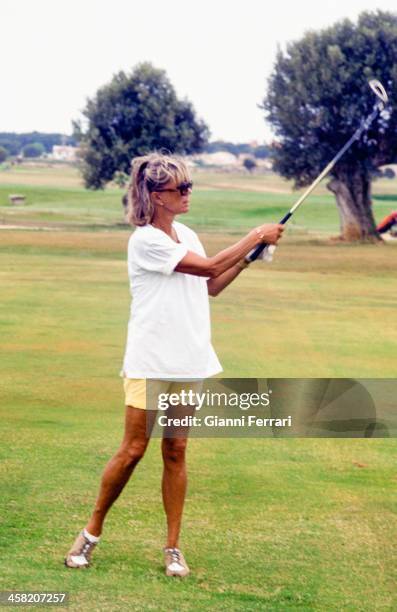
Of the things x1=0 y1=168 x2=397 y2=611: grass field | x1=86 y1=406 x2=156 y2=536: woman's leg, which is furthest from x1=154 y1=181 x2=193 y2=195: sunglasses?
x1=0 y1=168 x2=397 y2=611: grass field

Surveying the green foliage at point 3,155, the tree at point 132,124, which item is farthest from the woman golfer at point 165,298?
the green foliage at point 3,155

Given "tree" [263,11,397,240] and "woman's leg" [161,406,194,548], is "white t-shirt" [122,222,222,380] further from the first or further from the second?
"tree" [263,11,397,240]

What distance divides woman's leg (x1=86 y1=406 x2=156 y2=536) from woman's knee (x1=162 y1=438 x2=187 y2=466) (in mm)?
108

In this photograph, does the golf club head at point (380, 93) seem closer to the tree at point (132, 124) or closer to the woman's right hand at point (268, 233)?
the woman's right hand at point (268, 233)

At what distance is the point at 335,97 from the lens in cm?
6356

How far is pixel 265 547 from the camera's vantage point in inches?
307

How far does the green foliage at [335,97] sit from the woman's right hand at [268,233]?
55589mm

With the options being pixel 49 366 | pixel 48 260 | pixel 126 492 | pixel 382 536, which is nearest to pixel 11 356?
pixel 49 366

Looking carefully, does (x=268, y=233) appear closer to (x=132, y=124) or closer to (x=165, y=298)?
(x=165, y=298)

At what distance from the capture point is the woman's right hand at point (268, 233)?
6895 millimetres

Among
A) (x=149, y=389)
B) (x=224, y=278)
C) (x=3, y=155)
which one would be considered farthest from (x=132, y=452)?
(x=3, y=155)

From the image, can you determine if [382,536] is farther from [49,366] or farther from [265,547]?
[49,366]

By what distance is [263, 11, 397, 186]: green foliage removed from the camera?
63.2 metres

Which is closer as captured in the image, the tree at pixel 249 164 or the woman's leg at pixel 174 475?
the woman's leg at pixel 174 475
